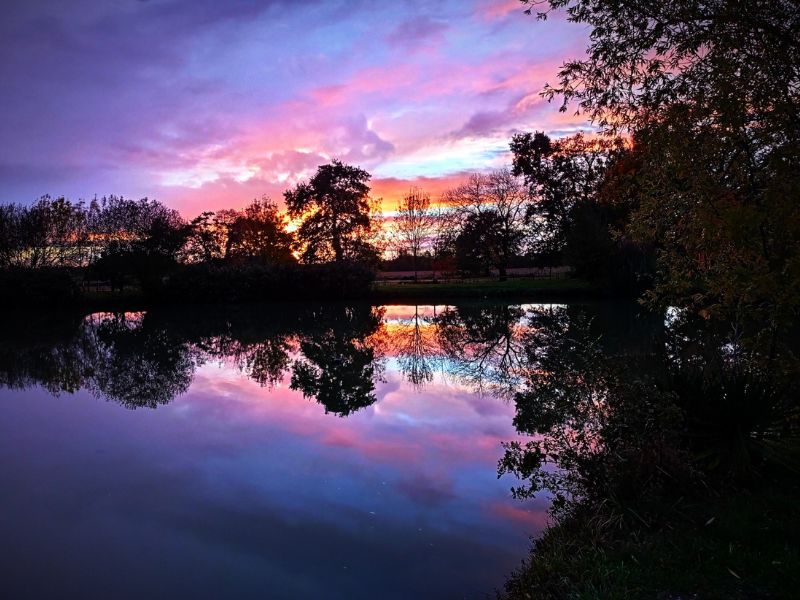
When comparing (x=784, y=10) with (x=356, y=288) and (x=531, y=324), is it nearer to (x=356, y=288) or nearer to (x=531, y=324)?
(x=531, y=324)

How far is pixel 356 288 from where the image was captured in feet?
141

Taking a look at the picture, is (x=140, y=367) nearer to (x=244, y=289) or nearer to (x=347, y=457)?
(x=347, y=457)

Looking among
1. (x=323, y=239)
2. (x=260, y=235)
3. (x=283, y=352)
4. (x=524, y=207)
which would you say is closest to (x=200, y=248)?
(x=260, y=235)

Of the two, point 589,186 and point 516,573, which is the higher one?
point 589,186

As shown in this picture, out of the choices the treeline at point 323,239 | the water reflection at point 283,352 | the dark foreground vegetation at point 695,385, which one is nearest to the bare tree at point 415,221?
the treeline at point 323,239

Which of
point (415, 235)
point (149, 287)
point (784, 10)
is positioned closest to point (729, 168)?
point (784, 10)

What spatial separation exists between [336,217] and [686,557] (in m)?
51.1

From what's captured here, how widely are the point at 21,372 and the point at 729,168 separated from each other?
19.1 m

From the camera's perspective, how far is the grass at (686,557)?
3.95 m

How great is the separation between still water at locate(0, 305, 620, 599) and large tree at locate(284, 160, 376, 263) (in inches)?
1407

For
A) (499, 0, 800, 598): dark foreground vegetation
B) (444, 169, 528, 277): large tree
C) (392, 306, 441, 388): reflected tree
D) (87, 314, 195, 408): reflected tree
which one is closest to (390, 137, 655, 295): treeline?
(444, 169, 528, 277): large tree

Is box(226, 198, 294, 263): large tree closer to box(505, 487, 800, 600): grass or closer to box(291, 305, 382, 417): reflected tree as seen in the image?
box(291, 305, 382, 417): reflected tree

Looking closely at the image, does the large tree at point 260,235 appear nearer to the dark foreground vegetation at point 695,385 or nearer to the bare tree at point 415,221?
the bare tree at point 415,221

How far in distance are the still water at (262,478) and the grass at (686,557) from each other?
2.42 feet
